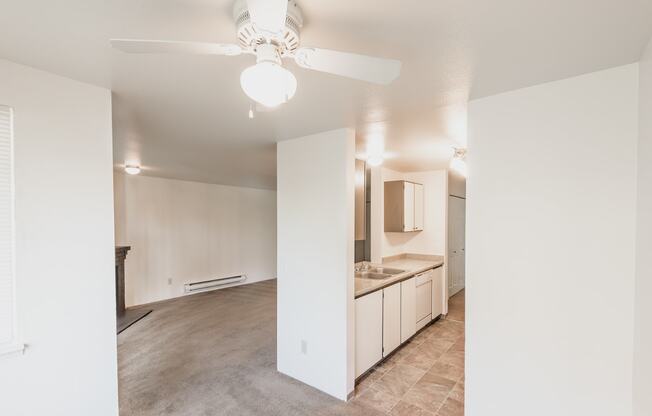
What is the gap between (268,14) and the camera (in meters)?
0.81

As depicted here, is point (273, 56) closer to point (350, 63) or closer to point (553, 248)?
point (350, 63)

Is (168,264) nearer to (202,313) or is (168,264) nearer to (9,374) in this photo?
(202,313)

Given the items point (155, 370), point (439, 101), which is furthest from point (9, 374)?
point (439, 101)

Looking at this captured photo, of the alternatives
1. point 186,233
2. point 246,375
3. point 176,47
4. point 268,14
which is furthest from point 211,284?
point 268,14

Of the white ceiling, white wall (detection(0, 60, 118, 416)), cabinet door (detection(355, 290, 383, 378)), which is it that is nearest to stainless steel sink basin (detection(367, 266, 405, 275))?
cabinet door (detection(355, 290, 383, 378))

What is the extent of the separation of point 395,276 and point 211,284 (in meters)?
4.49

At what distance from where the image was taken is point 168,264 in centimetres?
575

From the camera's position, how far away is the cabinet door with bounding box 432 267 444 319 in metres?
4.36

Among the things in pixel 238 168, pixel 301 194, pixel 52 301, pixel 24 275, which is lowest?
pixel 52 301

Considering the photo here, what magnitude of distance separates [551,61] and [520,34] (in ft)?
1.23

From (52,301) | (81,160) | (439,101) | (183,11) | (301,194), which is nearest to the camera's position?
(183,11)

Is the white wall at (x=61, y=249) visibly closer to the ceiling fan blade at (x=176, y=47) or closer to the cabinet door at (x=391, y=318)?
the ceiling fan blade at (x=176, y=47)

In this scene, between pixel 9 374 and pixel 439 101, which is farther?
pixel 439 101

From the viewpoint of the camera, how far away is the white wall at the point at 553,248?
1.50m
